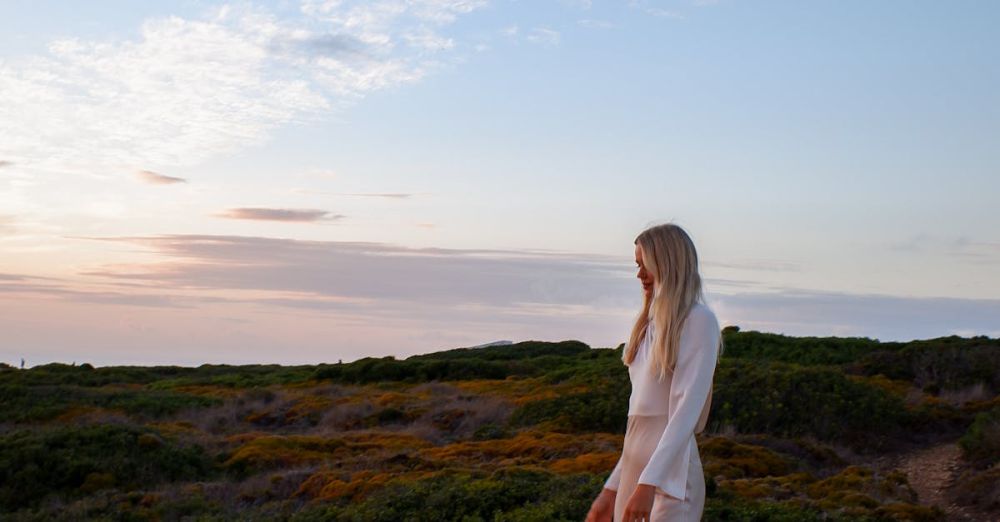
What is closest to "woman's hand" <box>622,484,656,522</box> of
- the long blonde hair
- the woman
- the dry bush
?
the woman

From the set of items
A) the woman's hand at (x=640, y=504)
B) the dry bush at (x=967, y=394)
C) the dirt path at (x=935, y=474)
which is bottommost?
the dirt path at (x=935, y=474)

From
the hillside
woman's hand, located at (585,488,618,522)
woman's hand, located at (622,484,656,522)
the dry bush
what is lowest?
the hillside

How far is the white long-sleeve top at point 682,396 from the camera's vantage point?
3.83 meters

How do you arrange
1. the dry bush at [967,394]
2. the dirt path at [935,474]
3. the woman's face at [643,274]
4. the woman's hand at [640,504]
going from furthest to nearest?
the dry bush at [967,394] → the dirt path at [935,474] → the woman's face at [643,274] → the woman's hand at [640,504]

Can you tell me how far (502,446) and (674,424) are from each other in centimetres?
1285

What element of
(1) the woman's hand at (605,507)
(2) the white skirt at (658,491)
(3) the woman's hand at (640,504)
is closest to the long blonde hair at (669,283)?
(2) the white skirt at (658,491)

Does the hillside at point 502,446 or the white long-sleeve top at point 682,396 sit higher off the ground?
the white long-sleeve top at point 682,396

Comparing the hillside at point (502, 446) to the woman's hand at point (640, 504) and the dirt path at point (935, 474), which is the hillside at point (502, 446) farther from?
the woman's hand at point (640, 504)

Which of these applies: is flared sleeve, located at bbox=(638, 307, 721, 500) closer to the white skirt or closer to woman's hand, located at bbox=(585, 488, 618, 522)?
the white skirt

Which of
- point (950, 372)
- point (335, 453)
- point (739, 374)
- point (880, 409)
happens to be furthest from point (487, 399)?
point (950, 372)

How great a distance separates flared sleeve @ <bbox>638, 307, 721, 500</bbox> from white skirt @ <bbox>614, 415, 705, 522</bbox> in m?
0.08

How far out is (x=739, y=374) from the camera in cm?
2136

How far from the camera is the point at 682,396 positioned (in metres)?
3.89

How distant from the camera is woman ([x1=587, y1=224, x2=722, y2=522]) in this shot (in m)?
3.84
